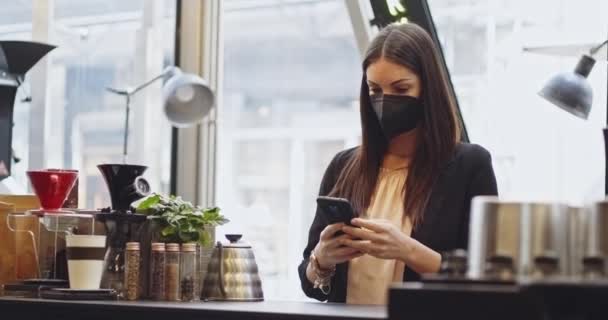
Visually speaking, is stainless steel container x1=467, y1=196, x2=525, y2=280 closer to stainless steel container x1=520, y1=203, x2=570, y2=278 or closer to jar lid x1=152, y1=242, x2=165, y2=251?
Answer: stainless steel container x1=520, y1=203, x2=570, y2=278

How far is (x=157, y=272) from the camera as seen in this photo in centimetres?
278

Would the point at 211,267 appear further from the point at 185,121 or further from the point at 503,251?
the point at 185,121

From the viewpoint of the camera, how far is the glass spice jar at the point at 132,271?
2789 millimetres

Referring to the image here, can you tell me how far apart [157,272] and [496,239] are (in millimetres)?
1292

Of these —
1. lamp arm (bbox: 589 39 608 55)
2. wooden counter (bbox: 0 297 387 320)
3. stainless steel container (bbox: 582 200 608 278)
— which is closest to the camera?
stainless steel container (bbox: 582 200 608 278)

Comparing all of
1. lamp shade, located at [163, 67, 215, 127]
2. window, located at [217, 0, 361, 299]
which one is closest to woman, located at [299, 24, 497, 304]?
lamp shade, located at [163, 67, 215, 127]

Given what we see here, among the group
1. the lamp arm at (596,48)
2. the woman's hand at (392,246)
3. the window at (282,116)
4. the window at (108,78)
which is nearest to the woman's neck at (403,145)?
the woman's hand at (392,246)

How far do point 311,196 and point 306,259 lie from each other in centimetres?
435

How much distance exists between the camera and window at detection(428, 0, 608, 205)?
4.63m

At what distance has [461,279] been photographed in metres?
1.74

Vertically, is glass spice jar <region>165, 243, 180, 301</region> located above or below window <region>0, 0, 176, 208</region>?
below

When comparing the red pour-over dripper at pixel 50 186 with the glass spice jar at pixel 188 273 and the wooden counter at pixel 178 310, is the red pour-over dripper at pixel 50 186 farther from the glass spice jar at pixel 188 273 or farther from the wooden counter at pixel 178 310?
the glass spice jar at pixel 188 273

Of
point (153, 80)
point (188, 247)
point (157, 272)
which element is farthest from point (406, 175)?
point (153, 80)

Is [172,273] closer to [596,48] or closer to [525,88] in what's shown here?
[596,48]
